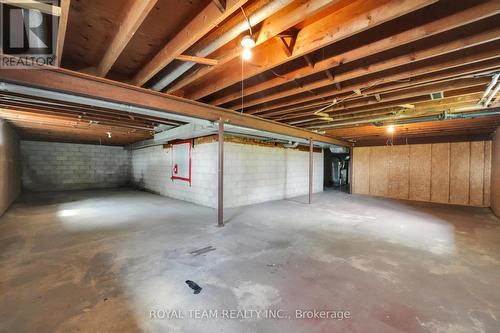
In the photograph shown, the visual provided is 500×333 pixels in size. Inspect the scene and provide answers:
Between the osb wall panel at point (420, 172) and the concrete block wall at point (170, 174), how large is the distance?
6.56m

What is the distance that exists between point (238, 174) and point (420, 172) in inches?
238

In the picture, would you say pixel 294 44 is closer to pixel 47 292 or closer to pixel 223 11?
pixel 223 11

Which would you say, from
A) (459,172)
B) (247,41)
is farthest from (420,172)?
(247,41)

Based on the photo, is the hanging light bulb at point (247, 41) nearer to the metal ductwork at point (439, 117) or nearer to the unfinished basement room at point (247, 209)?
the unfinished basement room at point (247, 209)

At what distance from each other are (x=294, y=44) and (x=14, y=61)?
2653 mm

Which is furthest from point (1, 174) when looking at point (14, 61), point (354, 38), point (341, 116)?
point (341, 116)

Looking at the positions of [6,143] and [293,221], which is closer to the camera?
[293,221]

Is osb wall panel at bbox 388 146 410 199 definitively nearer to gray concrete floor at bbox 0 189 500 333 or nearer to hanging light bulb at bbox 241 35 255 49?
gray concrete floor at bbox 0 189 500 333

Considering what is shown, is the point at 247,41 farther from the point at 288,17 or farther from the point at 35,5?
the point at 35,5

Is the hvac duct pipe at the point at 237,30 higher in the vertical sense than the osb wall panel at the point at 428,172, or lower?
higher

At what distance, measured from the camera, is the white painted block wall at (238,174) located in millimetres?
5359

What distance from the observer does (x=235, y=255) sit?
8.30 ft

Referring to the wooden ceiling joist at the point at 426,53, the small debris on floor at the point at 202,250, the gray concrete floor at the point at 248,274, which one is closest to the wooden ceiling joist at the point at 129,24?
the wooden ceiling joist at the point at 426,53

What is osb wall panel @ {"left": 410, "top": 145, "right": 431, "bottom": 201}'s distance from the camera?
661 cm
